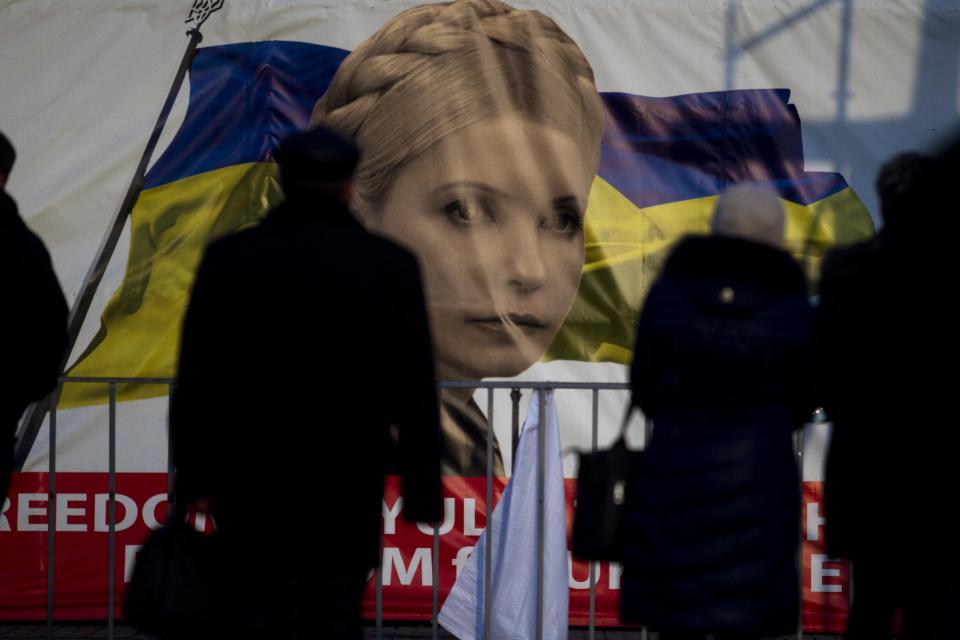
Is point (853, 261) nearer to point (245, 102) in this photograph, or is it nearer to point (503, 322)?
point (503, 322)

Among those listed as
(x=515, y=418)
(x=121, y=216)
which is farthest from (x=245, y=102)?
(x=515, y=418)

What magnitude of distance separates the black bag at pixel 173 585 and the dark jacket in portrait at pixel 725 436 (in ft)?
3.91

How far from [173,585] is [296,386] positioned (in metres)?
0.52

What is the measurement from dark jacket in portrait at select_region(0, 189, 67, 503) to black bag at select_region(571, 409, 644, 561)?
148 cm

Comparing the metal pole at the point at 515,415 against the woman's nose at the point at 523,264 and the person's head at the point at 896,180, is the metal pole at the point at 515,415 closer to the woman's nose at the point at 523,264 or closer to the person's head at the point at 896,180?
the woman's nose at the point at 523,264

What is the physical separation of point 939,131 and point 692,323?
10.6ft

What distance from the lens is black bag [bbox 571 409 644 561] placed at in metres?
3.60

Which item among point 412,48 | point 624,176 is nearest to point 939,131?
point 624,176

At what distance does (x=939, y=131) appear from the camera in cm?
611

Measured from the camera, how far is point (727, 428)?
134 inches

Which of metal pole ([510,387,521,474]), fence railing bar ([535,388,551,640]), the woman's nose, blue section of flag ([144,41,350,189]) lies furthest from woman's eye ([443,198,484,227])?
fence railing bar ([535,388,551,640])

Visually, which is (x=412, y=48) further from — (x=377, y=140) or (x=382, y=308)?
(x=382, y=308)

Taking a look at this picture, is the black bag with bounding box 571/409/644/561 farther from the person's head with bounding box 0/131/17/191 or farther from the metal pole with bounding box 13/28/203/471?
the metal pole with bounding box 13/28/203/471

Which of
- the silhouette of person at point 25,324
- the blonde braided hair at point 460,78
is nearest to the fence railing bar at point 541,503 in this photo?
the blonde braided hair at point 460,78
